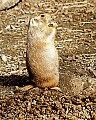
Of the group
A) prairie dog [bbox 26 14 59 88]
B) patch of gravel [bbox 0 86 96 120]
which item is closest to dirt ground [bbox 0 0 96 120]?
patch of gravel [bbox 0 86 96 120]

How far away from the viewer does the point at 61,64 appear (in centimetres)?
788

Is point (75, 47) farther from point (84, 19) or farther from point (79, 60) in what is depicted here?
point (84, 19)

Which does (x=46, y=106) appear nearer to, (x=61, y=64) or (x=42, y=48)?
(x=42, y=48)

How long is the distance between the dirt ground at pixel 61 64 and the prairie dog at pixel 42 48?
30cm

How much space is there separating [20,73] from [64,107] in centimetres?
144

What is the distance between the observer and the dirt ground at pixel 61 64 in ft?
20.8

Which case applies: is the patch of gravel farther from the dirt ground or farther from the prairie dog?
the prairie dog

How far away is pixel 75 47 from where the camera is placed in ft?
28.0

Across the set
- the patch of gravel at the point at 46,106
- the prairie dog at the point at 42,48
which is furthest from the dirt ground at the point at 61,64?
the prairie dog at the point at 42,48

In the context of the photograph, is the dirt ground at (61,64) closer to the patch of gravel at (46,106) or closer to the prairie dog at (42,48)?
the patch of gravel at (46,106)

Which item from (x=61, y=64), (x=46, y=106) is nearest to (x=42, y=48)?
(x=46, y=106)

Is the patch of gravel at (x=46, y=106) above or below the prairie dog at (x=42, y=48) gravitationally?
below

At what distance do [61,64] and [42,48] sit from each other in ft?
5.16

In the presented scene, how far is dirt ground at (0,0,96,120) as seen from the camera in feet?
20.8
